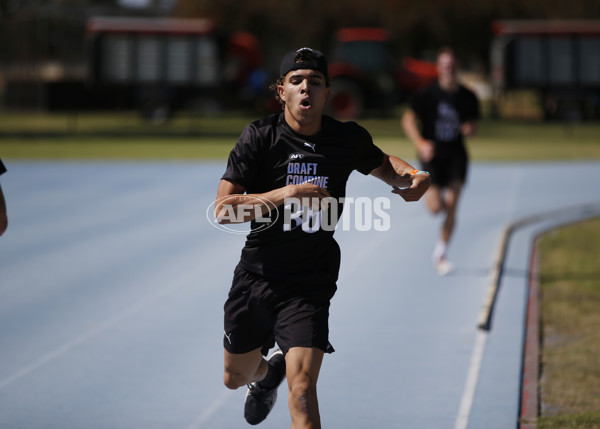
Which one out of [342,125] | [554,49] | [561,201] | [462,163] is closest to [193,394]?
[342,125]

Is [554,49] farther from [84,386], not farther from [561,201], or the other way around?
[84,386]

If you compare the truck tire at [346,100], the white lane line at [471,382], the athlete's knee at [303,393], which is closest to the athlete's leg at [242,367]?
the athlete's knee at [303,393]

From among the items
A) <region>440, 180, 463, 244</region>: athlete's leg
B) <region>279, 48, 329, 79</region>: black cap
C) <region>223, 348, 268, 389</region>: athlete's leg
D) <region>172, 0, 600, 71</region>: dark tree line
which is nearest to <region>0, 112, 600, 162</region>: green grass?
<region>172, 0, 600, 71</region>: dark tree line

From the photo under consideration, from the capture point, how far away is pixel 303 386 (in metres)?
4.30

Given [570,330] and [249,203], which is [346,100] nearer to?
[570,330]

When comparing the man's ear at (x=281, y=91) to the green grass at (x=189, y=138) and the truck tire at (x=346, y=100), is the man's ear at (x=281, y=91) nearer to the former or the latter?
the green grass at (x=189, y=138)

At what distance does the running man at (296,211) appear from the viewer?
433 centimetres

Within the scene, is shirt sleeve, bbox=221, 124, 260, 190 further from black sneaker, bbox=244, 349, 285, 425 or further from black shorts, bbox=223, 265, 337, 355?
black sneaker, bbox=244, 349, 285, 425

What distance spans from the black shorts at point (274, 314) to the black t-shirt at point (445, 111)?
5547mm

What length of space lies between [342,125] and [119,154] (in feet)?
65.5

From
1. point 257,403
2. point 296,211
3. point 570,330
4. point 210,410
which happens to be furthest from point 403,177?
point 570,330

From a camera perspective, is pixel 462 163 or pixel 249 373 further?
pixel 462 163

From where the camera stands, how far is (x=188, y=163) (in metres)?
22.0

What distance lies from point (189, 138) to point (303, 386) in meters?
25.7
